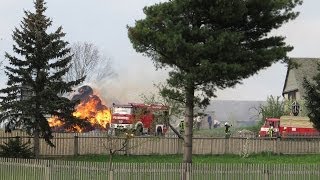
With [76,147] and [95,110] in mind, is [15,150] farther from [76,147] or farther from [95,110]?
[95,110]

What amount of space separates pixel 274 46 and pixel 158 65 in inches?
157

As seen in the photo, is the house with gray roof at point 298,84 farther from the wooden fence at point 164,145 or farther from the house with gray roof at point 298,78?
the wooden fence at point 164,145

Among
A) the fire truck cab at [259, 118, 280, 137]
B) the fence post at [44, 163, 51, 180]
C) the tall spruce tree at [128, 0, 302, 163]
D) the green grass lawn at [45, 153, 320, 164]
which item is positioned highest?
the tall spruce tree at [128, 0, 302, 163]

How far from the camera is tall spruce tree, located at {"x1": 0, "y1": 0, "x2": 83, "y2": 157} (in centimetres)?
2906

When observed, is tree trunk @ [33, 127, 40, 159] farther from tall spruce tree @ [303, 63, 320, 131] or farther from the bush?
tall spruce tree @ [303, 63, 320, 131]

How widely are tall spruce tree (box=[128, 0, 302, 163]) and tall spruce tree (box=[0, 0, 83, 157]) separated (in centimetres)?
1014

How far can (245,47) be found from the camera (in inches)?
790

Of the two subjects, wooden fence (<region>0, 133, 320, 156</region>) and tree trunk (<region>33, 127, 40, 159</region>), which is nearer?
tree trunk (<region>33, 127, 40, 159</region>)

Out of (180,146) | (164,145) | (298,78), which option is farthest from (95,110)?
(180,146)

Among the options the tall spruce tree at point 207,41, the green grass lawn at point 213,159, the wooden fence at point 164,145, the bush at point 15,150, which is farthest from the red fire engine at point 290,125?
the tall spruce tree at point 207,41

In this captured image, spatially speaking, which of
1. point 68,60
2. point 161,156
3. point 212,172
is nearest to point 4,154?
point 68,60

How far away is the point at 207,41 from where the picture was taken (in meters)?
18.7

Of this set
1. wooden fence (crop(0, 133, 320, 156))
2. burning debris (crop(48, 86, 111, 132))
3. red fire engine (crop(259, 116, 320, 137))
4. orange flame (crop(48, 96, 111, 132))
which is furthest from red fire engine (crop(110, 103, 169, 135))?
wooden fence (crop(0, 133, 320, 156))

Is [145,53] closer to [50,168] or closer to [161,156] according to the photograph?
[50,168]
